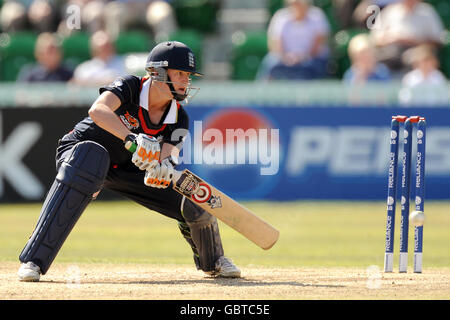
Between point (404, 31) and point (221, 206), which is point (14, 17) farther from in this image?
point (221, 206)

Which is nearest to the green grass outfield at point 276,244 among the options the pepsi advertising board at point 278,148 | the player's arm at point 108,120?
the pepsi advertising board at point 278,148

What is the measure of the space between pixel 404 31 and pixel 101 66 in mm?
4138

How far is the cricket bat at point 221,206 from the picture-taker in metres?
5.88

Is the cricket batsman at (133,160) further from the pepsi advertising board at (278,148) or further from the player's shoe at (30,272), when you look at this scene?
the pepsi advertising board at (278,148)

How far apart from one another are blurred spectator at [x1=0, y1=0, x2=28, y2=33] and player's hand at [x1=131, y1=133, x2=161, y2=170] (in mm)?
9048

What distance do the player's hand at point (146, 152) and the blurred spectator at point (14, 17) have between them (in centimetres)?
905

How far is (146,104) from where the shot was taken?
600 centimetres

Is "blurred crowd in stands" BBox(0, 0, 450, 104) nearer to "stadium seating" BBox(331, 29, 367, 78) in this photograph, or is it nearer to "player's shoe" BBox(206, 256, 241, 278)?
"stadium seating" BBox(331, 29, 367, 78)

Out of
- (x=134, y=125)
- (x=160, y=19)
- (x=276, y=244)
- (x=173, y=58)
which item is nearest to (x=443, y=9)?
(x=160, y=19)

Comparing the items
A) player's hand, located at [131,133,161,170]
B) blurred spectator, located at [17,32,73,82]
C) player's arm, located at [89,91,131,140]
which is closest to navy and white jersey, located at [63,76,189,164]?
player's arm, located at [89,91,131,140]

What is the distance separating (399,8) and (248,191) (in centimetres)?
336

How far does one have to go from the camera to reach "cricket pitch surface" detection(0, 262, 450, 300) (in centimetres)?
525

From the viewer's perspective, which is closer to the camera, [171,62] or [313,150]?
[171,62]
